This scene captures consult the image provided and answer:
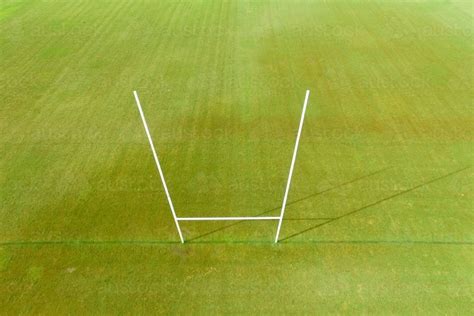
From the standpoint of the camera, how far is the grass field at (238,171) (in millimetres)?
9453

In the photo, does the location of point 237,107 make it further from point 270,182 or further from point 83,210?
point 83,210

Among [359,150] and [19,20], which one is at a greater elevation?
[19,20]

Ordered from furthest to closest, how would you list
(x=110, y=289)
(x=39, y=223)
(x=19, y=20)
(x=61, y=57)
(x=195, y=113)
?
1. (x=19, y=20)
2. (x=61, y=57)
3. (x=195, y=113)
4. (x=39, y=223)
5. (x=110, y=289)

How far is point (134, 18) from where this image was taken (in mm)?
26203

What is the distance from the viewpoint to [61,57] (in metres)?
20.8

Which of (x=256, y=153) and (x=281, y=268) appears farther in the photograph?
(x=256, y=153)

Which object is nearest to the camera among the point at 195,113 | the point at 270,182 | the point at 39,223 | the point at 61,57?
the point at 39,223

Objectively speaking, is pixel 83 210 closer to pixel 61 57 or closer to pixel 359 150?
pixel 359 150

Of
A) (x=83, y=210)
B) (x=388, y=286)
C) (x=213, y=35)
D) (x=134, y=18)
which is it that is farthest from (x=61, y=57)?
(x=388, y=286)

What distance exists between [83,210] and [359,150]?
10.1 metres

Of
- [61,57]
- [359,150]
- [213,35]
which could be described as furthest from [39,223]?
[213,35]

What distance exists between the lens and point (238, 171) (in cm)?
1291

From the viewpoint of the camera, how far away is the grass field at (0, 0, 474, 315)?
945 cm

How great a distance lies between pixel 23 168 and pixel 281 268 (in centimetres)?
993
